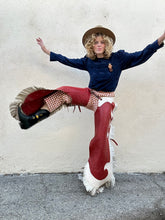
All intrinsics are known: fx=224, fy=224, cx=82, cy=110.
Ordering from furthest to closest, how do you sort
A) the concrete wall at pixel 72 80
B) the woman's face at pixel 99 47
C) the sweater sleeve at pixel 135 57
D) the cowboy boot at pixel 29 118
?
the concrete wall at pixel 72 80 → the woman's face at pixel 99 47 → the sweater sleeve at pixel 135 57 → the cowboy boot at pixel 29 118

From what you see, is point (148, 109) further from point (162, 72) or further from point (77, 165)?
point (77, 165)

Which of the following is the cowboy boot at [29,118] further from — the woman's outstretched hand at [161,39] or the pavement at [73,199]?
the woman's outstretched hand at [161,39]

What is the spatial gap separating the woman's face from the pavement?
127 cm

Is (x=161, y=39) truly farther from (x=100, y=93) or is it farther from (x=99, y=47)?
(x=100, y=93)

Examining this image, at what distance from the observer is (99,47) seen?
1.97 meters

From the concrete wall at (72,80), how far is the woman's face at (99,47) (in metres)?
0.41

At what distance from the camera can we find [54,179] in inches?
91.0

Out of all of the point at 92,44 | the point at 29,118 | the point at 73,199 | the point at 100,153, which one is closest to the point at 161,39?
the point at 92,44

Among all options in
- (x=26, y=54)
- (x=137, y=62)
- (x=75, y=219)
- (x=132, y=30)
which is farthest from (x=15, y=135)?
(x=132, y=30)

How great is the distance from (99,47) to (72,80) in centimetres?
57

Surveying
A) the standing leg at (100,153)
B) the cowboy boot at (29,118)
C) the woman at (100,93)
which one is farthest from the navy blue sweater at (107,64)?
the cowboy boot at (29,118)

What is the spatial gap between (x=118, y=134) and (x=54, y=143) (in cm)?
72

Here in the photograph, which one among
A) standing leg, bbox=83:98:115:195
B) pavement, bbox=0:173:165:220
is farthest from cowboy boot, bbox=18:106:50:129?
pavement, bbox=0:173:165:220

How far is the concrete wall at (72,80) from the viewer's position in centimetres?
233
